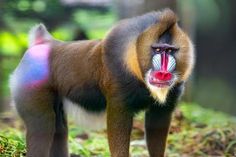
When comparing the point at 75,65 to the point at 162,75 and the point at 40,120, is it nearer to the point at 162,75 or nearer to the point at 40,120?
the point at 40,120

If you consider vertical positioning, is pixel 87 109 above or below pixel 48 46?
below

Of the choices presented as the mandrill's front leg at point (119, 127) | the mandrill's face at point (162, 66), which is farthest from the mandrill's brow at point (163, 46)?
the mandrill's front leg at point (119, 127)

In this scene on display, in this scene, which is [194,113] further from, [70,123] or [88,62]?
[88,62]

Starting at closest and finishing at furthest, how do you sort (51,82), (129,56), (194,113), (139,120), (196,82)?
1. (129,56)
2. (51,82)
3. (139,120)
4. (194,113)
5. (196,82)

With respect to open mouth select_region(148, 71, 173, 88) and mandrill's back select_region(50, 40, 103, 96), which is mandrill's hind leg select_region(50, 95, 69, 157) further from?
open mouth select_region(148, 71, 173, 88)

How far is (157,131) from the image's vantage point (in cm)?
415

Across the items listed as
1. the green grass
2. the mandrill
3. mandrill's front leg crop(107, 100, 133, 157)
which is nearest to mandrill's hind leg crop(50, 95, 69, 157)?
the mandrill

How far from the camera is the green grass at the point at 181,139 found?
477 centimetres

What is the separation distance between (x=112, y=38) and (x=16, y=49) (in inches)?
88.5

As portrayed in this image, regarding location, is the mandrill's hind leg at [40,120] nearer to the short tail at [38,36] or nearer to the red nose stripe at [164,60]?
the short tail at [38,36]

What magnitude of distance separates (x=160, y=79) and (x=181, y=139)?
1765 millimetres

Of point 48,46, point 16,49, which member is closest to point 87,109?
point 48,46

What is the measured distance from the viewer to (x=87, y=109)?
13.5ft

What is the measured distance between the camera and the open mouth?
11.6 ft
